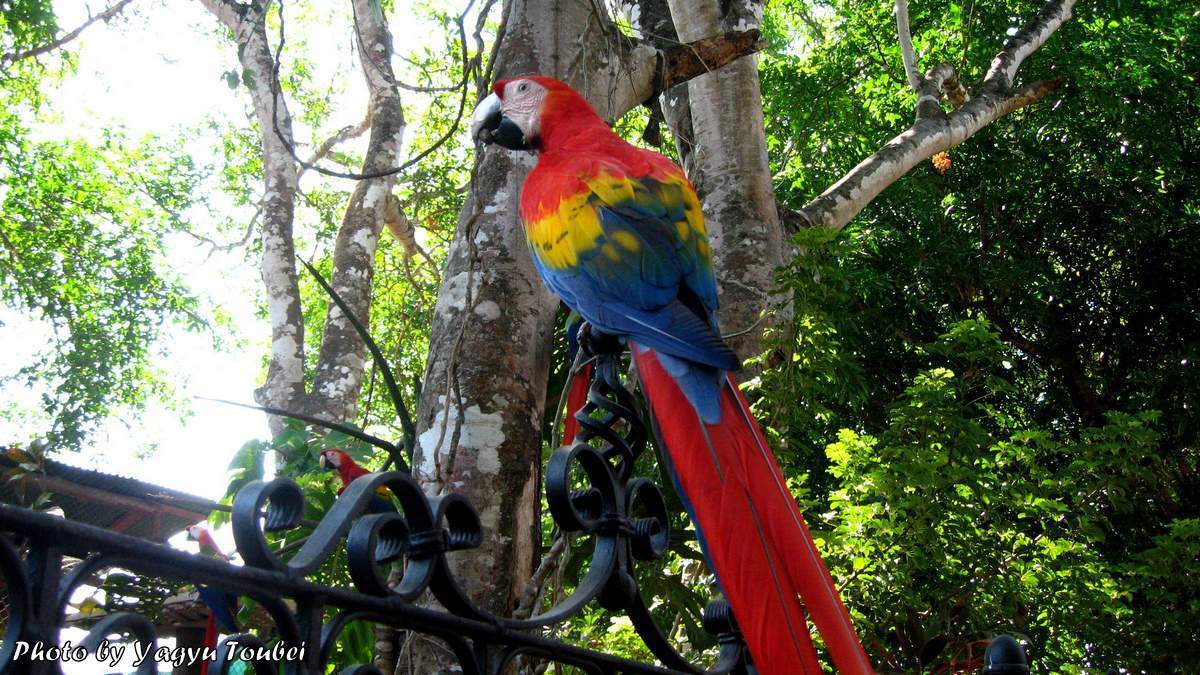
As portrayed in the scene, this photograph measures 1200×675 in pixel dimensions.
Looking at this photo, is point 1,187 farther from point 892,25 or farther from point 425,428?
point 425,428

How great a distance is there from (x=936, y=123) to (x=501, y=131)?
2.44m

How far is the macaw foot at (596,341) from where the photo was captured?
106cm

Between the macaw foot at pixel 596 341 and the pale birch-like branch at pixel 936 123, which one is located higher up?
the pale birch-like branch at pixel 936 123

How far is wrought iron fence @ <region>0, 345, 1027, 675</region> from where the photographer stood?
0.40 metres

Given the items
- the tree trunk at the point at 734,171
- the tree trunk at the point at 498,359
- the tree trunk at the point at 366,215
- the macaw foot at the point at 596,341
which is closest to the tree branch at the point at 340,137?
the tree trunk at the point at 366,215

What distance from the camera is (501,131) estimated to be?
1521 millimetres

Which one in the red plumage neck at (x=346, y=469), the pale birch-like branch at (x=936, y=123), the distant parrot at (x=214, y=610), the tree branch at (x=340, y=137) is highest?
the tree branch at (x=340, y=137)

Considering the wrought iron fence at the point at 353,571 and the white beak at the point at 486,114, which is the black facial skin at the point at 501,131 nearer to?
the white beak at the point at 486,114

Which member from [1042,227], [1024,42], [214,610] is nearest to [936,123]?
[1024,42]

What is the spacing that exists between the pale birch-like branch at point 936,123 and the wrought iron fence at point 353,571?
6.78 feet

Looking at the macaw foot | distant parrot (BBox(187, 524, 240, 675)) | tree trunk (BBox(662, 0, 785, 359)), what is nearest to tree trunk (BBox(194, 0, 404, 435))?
distant parrot (BBox(187, 524, 240, 675))

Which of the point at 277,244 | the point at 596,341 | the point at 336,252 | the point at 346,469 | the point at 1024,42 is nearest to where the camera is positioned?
the point at 596,341

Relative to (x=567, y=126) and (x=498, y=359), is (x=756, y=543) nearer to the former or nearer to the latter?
(x=498, y=359)

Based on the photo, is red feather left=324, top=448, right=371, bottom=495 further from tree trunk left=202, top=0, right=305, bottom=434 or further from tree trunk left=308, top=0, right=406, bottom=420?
tree trunk left=308, top=0, right=406, bottom=420
